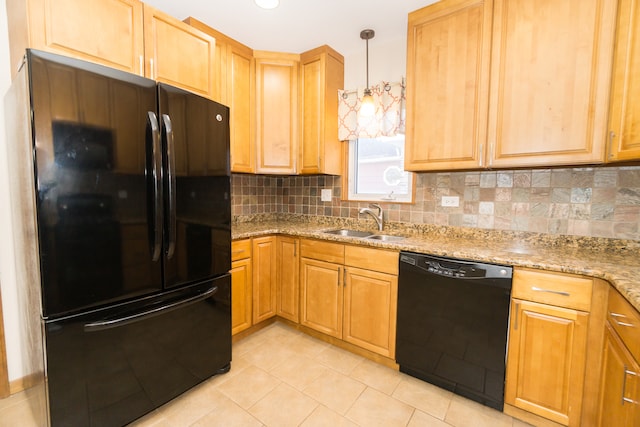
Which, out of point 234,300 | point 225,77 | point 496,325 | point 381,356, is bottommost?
point 381,356

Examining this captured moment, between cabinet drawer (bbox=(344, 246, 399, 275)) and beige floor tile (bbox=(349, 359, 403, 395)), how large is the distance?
717 millimetres

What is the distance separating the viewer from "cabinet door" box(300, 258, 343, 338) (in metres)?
2.23

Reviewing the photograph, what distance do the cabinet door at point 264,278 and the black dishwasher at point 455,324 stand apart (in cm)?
115

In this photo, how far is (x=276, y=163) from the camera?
2684 mm

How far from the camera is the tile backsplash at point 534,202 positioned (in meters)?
1.69

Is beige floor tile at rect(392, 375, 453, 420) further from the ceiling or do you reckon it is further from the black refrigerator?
the ceiling

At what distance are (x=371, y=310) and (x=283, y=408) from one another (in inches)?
33.0

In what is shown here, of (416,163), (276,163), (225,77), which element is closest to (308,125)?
(276,163)

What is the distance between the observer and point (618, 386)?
111cm

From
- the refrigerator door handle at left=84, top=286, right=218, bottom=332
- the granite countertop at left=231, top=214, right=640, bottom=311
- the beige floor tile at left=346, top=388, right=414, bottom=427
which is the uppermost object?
the granite countertop at left=231, top=214, right=640, bottom=311

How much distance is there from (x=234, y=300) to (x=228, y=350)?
0.39 metres

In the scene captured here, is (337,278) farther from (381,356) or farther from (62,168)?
(62,168)

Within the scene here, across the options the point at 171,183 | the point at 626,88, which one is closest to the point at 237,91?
the point at 171,183

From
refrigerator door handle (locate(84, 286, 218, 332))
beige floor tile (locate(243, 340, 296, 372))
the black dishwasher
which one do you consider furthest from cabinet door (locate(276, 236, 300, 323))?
the black dishwasher
